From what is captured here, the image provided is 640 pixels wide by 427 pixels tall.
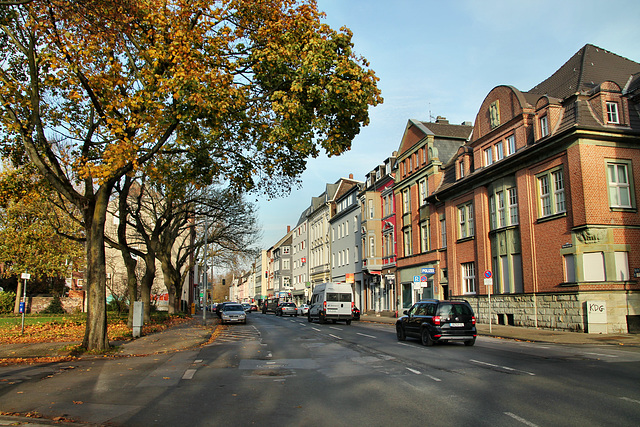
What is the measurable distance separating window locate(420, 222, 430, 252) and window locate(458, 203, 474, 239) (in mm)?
4933

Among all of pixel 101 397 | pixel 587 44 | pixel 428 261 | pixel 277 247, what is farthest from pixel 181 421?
pixel 277 247

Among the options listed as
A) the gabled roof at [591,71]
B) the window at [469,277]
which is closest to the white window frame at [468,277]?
the window at [469,277]

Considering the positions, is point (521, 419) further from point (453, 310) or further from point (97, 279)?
point (97, 279)

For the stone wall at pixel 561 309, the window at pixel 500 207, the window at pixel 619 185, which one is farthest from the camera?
the window at pixel 500 207

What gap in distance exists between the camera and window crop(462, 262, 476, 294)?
106ft

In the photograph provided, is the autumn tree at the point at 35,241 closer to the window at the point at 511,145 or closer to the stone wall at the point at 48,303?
the stone wall at the point at 48,303

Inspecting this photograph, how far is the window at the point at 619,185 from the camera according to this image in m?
22.9

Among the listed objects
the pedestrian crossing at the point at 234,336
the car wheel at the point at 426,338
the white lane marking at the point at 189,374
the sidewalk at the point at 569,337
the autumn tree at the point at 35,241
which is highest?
the autumn tree at the point at 35,241

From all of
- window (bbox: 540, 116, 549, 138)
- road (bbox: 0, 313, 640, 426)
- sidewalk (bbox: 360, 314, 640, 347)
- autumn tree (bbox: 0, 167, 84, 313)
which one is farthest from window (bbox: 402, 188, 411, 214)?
road (bbox: 0, 313, 640, 426)

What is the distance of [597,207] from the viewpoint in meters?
22.5

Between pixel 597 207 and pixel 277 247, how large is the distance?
88380 millimetres

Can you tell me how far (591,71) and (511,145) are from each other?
17.7 feet

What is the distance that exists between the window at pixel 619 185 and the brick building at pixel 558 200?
0.05 m

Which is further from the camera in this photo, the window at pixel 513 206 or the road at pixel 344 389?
the window at pixel 513 206
